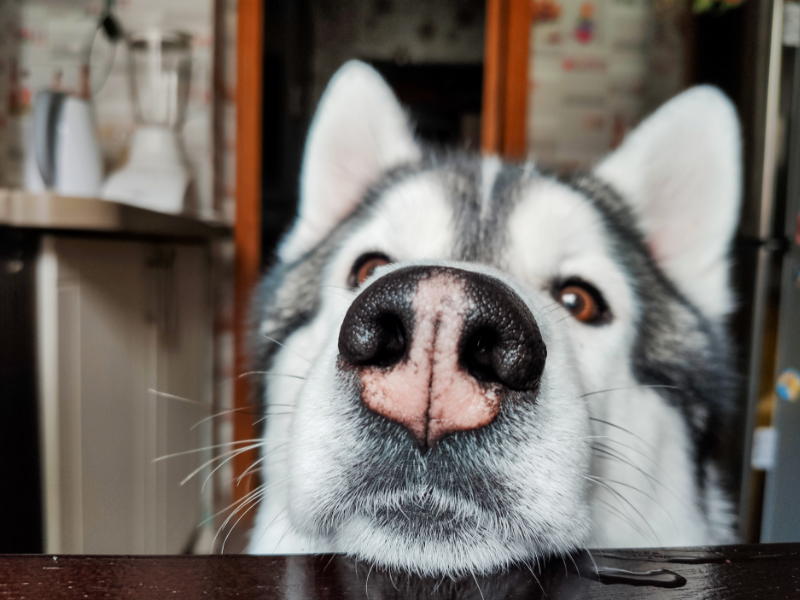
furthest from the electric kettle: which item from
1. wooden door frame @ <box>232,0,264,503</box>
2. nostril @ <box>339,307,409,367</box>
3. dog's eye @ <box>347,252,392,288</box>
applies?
nostril @ <box>339,307,409,367</box>

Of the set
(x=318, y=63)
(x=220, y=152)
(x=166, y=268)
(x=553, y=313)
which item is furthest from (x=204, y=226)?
(x=553, y=313)

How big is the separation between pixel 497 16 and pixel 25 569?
2.51 m

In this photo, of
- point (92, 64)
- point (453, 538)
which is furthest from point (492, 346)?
point (92, 64)

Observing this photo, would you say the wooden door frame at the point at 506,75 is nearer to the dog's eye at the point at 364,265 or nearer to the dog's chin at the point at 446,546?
the dog's eye at the point at 364,265

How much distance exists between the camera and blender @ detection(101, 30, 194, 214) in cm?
192

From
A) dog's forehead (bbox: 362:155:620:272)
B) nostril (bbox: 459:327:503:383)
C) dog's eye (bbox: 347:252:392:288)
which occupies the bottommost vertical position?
nostril (bbox: 459:327:503:383)

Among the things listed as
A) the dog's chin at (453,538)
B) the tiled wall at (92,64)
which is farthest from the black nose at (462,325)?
the tiled wall at (92,64)

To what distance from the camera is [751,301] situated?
159 centimetres

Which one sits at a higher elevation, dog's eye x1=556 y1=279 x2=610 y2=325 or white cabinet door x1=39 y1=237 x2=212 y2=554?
dog's eye x1=556 y1=279 x2=610 y2=325

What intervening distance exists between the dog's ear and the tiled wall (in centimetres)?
180

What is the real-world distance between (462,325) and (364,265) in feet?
1.86

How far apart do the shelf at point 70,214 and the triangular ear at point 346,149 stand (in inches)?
17.0

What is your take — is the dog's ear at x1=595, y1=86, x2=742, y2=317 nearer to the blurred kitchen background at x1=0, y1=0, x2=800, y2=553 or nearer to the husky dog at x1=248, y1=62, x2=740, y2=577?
the husky dog at x1=248, y1=62, x2=740, y2=577

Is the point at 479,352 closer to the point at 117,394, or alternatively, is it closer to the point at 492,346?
the point at 492,346
